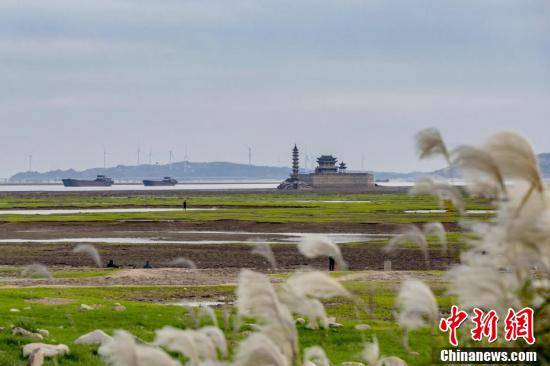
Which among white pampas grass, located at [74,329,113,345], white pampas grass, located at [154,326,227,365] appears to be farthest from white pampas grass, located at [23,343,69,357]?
white pampas grass, located at [154,326,227,365]

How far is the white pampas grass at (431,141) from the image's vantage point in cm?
525

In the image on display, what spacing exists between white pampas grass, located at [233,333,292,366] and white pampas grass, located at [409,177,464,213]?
1.36 m

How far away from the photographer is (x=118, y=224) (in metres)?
75.6

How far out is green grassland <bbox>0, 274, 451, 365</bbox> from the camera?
15.6 m

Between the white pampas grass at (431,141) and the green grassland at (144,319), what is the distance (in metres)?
5.59

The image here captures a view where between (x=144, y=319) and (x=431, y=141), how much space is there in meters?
16.3

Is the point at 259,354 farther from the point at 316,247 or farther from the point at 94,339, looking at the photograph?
the point at 94,339

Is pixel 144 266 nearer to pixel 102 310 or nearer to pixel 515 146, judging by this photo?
pixel 102 310

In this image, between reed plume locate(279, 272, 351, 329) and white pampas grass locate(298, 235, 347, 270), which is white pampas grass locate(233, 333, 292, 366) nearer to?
reed plume locate(279, 272, 351, 329)

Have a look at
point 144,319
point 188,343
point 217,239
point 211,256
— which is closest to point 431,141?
point 188,343

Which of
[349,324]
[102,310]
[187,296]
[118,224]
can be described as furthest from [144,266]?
[118,224]

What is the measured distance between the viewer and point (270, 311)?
559 cm

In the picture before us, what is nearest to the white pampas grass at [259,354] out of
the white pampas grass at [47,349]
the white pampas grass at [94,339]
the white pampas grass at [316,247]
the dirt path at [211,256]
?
the white pampas grass at [316,247]

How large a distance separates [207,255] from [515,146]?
4359 centimetres
